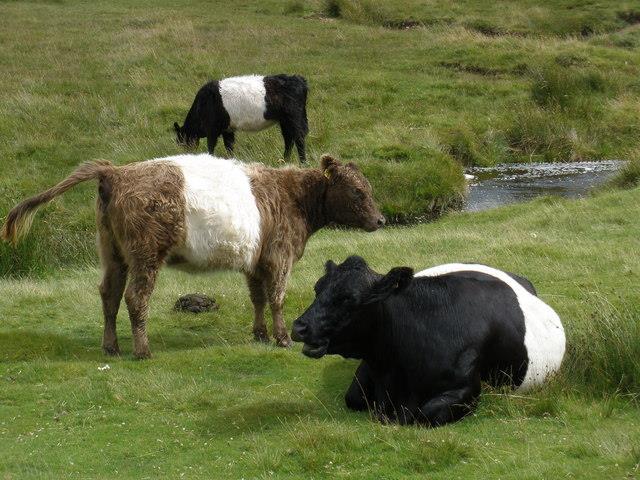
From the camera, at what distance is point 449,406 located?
28.6 ft

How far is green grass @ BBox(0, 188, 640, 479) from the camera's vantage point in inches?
308

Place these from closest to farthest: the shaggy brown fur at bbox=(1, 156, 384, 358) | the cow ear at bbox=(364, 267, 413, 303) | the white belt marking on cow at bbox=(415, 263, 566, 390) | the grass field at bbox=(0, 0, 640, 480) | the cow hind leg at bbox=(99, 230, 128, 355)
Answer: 1. the grass field at bbox=(0, 0, 640, 480)
2. the cow ear at bbox=(364, 267, 413, 303)
3. the white belt marking on cow at bbox=(415, 263, 566, 390)
4. the shaggy brown fur at bbox=(1, 156, 384, 358)
5. the cow hind leg at bbox=(99, 230, 128, 355)

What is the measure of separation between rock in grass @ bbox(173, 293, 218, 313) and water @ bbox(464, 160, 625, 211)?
34.0 ft

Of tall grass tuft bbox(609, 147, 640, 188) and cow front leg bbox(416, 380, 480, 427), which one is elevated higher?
cow front leg bbox(416, 380, 480, 427)

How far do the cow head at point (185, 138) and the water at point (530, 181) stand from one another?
666 cm

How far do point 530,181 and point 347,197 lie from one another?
13.1 metres

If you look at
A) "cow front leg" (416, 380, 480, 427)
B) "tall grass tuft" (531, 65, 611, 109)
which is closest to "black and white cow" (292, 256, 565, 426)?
"cow front leg" (416, 380, 480, 427)

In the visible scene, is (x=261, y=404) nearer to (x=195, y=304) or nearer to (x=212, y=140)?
(x=195, y=304)

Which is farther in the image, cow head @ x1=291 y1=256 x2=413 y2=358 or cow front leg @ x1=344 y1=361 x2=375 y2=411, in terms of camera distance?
cow front leg @ x1=344 y1=361 x2=375 y2=411

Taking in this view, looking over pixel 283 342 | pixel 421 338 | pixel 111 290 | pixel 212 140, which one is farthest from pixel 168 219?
pixel 212 140

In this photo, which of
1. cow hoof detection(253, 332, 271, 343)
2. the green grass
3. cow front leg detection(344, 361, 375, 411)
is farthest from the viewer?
cow hoof detection(253, 332, 271, 343)

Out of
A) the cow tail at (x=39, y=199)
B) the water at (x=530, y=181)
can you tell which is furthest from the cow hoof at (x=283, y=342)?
the water at (x=530, y=181)

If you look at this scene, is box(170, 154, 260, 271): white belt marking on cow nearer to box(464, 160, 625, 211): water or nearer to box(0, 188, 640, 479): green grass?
box(0, 188, 640, 479): green grass

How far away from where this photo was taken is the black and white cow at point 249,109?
2438 centimetres
